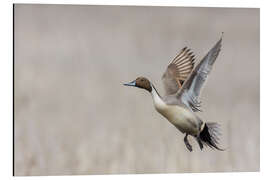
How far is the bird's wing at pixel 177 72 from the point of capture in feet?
8.39

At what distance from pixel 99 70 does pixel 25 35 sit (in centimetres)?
34

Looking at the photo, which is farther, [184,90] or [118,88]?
[118,88]

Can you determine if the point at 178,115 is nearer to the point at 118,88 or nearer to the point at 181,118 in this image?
the point at 181,118

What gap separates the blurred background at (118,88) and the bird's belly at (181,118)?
0.13 ft

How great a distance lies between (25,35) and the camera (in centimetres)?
257

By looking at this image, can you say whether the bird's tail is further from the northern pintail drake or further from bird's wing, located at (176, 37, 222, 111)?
bird's wing, located at (176, 37, 222, 111)

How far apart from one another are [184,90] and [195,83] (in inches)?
2.1

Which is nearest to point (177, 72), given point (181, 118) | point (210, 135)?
point (181, 118)

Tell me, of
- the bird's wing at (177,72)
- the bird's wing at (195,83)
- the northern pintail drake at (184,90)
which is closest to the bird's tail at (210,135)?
the northern pintail drake at (184,90)

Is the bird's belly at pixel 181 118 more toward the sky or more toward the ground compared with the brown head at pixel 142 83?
more toward the ground

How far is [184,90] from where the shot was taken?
100 inches

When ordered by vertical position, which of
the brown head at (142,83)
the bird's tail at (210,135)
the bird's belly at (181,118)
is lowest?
the bird's tail at (210,135)

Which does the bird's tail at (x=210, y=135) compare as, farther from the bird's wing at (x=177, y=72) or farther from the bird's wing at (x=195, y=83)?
the bird's wing at (x=177, y=72)

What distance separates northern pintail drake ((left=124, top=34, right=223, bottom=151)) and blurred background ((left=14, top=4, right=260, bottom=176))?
33 mm
